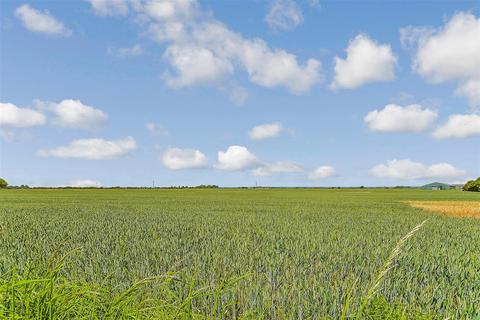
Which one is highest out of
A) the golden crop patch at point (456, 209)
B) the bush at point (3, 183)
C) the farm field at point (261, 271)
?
the bush at point (3, 183)

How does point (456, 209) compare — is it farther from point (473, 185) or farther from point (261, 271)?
point (473, 185)

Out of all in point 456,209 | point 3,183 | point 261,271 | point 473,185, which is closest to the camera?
point 261,271

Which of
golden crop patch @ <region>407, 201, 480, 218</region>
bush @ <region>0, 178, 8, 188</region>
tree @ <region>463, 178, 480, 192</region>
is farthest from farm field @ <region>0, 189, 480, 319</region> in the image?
bush @ <region>0, 178, 8, 188</region>

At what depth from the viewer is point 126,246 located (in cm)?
975

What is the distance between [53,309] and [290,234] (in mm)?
9773

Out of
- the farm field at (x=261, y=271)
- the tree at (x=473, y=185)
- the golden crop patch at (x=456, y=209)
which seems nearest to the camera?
the farm field at (x=261, y=271)

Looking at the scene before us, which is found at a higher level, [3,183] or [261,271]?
[3,183]

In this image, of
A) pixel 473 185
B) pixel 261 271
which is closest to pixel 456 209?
pixel 261 271

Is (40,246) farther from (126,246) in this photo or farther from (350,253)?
(350,253)

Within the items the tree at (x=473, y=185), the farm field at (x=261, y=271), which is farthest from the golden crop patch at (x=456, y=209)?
the tree at (x=473, y=185)

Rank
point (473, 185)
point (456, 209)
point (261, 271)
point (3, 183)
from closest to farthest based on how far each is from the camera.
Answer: point (261, 271) < point (456, 209) < point (473, 185) < point (3, 183)

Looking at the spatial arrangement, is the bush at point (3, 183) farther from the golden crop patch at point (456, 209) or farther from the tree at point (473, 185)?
the tree at point (473, 185)

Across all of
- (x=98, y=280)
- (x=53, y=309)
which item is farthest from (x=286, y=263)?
(x=53, y=309)

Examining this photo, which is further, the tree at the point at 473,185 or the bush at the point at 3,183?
the bush at the point at 3,183
